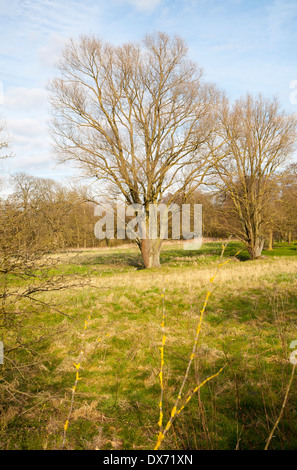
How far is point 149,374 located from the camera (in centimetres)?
446

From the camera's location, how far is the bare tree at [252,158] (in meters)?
18.4

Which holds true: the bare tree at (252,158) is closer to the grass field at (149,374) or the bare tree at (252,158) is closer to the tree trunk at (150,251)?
the tree trunk at (150,251)

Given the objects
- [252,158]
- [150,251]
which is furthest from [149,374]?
[252,158]

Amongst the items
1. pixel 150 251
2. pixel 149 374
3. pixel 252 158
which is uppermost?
pixel 252 158

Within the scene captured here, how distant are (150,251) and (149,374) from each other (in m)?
12.5

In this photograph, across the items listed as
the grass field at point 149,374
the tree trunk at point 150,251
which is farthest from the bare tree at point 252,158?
the grass field at point 149,374

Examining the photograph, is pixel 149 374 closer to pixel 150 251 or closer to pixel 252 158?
pixel 150 251

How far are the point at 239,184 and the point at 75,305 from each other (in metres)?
16.4

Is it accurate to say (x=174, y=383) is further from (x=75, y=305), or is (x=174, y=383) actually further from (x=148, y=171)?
(x=148, y=171)

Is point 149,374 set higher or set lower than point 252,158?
lower

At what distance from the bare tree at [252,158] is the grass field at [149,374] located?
12.6 meters

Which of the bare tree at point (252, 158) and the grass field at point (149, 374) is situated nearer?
the grass field at point (149, 374)

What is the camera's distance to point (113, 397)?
390 cm
